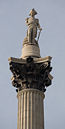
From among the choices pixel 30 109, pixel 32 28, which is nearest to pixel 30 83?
pixel 30 109

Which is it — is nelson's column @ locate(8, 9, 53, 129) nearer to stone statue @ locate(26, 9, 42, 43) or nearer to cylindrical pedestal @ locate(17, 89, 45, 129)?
cylindrical pedestal @ locate(17, 89, 45, 129)

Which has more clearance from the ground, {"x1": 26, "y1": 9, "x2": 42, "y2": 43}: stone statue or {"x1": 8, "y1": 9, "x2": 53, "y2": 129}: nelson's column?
{"x1": 26, "y1": 9, "x2": 42, "y2": 43}: stone statue

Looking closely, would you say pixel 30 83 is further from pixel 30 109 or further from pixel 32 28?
pixel 32 28

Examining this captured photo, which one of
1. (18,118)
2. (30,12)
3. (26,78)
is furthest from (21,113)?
(30,12)

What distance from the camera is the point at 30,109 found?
127ft

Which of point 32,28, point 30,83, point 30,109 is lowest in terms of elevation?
point 30,109

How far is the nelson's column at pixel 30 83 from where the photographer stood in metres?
38.5

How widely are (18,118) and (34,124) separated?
169 centimetres

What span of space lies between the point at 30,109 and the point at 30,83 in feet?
7.87

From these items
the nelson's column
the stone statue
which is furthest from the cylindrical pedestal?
the stone statue

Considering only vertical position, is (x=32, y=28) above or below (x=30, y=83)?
above

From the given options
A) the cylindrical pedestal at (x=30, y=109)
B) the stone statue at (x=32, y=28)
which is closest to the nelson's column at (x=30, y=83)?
the cylindrical pedestal at (x=30, y=109)

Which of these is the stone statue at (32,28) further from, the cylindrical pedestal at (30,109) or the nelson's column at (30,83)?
the cylindrical pedestal at (30,109)

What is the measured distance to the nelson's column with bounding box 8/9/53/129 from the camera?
126 feet
